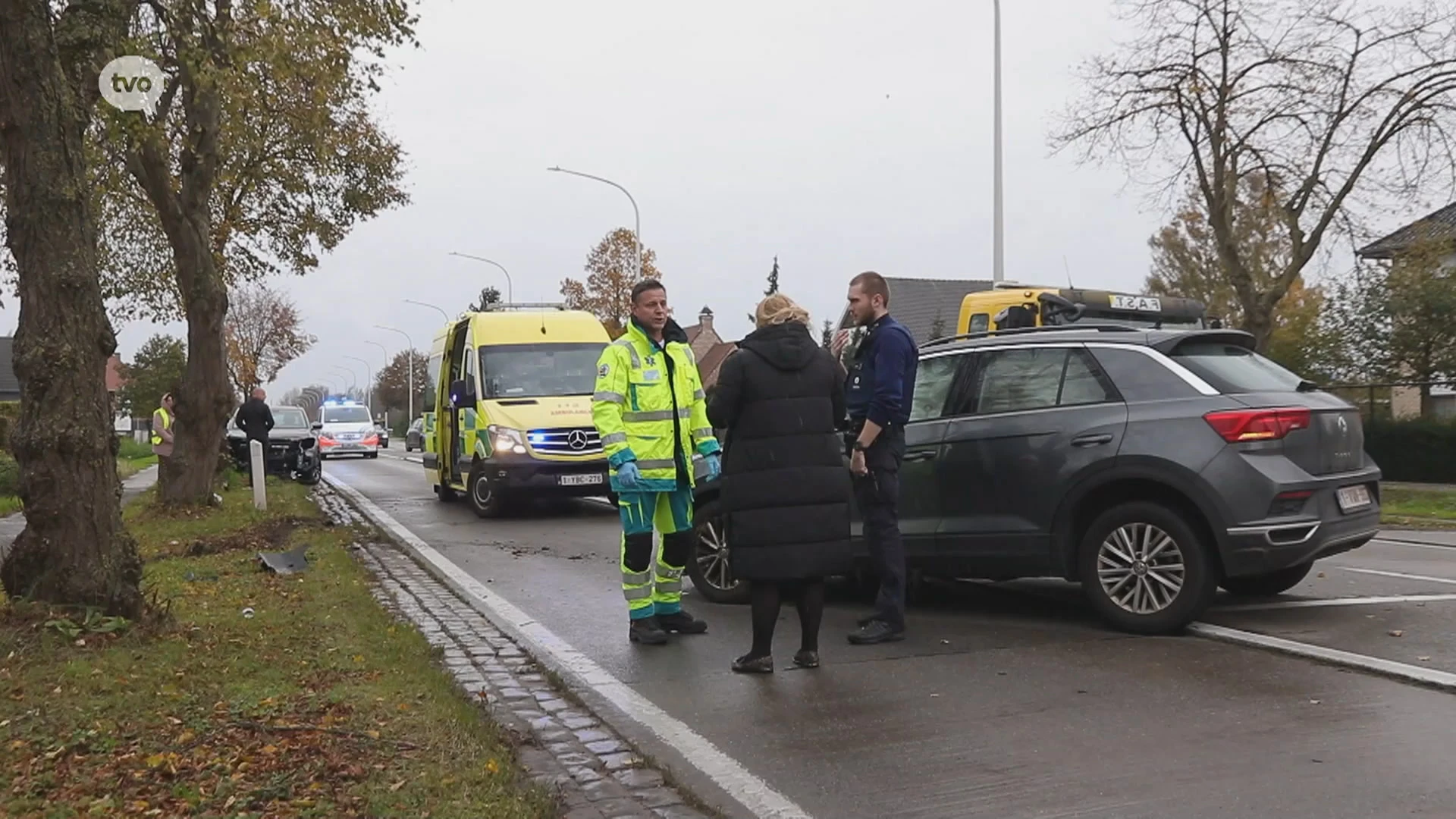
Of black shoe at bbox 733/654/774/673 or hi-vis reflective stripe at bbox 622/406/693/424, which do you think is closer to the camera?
black shoe at bbox 733/654/774/673

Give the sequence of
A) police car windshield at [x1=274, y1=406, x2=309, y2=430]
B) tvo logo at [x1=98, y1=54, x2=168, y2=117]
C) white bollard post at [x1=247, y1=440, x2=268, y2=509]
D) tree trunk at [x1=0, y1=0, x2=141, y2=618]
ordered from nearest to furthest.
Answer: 1. tree trunk at [x1=0, y1=0, x2=141, y2=618]
2. tvo logo at [x1=98, y1=54, x2=168, y2=117]
3. white bollard post at [x1=247, y1=440, x2=268, y2=509]
4. police car windshield at [x1=274, y1=406, x2=309, y2=430]

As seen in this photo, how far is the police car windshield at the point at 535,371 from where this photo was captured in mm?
16578

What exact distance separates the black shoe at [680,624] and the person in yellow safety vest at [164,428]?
11733 millimetres

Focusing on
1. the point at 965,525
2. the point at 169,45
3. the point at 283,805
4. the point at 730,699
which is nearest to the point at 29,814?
the point at 283,805

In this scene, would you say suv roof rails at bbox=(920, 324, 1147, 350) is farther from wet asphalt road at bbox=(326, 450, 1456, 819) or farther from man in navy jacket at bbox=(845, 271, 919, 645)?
wet asphalt road at bbox=(326, 450, 1456, 819)

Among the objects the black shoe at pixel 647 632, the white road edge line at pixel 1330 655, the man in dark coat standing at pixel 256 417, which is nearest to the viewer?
the white road edge line at pixel 1330 655

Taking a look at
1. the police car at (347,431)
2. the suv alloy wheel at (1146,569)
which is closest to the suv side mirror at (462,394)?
the suv alloy wheel at (1146,569)

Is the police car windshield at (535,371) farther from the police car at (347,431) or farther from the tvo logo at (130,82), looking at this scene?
the police car at (347,431)

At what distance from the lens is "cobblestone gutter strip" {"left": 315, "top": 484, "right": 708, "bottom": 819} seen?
457 cm

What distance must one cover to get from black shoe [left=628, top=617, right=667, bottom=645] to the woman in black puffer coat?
0.88 meters

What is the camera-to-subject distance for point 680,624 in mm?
7598

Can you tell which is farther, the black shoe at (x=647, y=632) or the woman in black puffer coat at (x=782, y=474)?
the black shoe at (x=647, y=632)

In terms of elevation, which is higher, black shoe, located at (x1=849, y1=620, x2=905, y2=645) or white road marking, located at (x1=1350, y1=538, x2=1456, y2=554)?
black shoe, located at (x1=849, y1=620, x2=905, y2=645)

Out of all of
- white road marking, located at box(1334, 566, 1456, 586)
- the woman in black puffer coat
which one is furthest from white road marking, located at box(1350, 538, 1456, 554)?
the woman in black puffer coat
